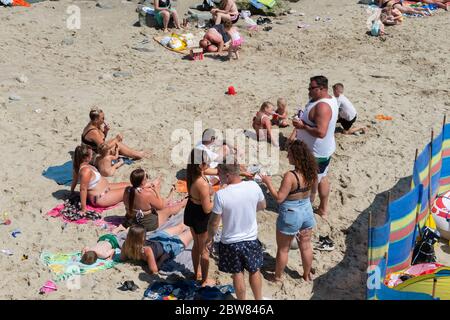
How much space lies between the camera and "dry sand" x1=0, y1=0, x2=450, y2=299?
698 centimetres

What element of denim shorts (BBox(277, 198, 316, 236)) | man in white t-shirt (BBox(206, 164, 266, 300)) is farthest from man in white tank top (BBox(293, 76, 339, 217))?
man in white t-shirt (BBox(206, 164, 266, 300))

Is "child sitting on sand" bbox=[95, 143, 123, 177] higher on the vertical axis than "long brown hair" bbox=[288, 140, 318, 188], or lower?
lower

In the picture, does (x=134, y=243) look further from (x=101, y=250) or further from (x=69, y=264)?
(x=69, y=264)

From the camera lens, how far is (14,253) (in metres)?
6.80

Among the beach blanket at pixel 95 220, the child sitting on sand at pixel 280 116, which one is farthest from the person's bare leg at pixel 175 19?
the beach blanket at pixel 95 220

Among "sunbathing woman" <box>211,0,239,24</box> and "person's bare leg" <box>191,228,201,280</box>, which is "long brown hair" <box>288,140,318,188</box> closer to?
"person's bare leg" <box>191,228,201,280</box>

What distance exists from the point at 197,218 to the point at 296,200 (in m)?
1.01

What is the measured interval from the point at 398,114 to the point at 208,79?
360 centimetres

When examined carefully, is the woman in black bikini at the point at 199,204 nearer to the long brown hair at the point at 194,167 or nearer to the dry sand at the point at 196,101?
the long brown hair at the point at 194,167

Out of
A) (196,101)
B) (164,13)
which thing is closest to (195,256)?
(196,101)

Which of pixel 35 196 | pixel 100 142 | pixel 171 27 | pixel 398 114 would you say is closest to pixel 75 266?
pixel 35 196

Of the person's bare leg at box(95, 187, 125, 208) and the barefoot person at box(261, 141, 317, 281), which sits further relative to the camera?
the person's bare leg at box(95, 187, 125, 208)

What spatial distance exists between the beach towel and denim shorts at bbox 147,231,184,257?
1.99 meters

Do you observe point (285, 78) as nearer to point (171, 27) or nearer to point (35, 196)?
point (171, 27)
